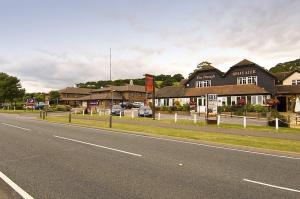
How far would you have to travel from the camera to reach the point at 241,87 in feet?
176

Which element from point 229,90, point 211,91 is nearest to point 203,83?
point 211,91

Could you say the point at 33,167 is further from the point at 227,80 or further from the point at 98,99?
the point at 98,99

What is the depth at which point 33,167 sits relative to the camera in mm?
9789

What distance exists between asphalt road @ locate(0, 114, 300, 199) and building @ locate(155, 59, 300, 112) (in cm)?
3739

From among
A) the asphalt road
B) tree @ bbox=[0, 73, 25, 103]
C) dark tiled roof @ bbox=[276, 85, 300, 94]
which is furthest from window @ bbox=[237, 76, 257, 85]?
tree @ bbox=[0, 73, 25, 103]

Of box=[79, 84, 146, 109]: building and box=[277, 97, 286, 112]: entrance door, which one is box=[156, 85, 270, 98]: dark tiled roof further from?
box=[79, 84, 146, 109]: building

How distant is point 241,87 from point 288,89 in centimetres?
762

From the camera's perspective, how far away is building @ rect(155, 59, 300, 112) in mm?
51000

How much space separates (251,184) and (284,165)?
11.0 ft

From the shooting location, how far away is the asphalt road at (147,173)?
711cm

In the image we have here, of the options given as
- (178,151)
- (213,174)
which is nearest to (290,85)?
(178,151)

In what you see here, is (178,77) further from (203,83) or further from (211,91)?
(211,91)

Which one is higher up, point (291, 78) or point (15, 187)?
point (291, 78)

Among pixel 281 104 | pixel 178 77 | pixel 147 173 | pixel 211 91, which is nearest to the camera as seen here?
pixel 147 173
